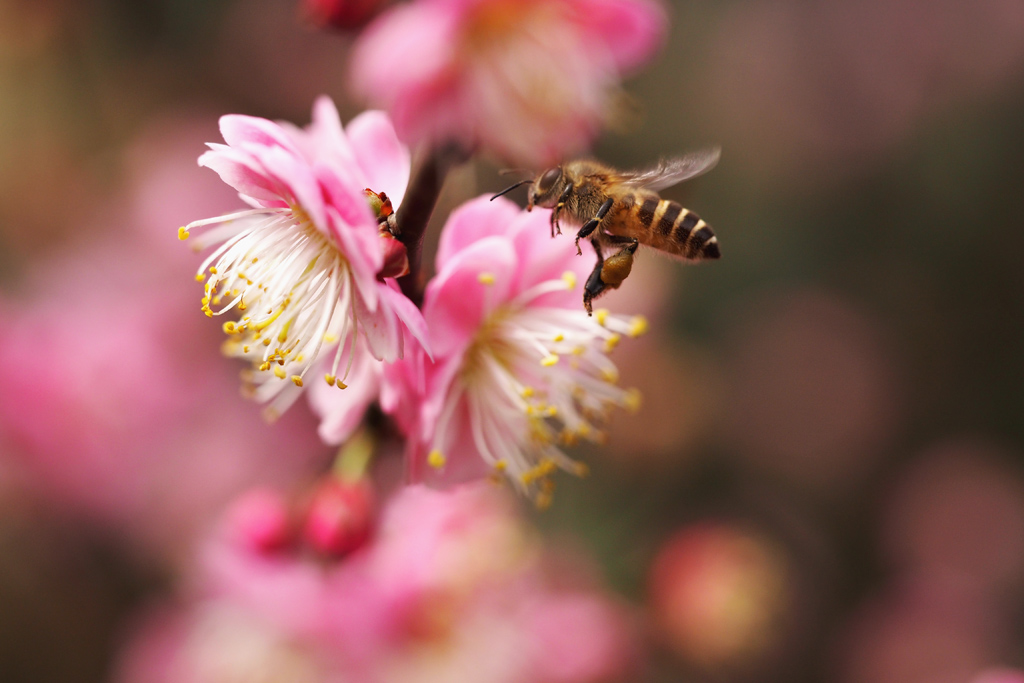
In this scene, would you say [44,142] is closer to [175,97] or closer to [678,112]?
[175,97]

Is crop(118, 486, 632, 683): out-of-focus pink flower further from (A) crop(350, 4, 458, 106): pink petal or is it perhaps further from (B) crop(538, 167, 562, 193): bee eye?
(A) crop(350, 4, 458, 106): pink petal

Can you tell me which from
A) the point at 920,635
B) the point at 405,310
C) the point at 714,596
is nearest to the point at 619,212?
the point at 405,310

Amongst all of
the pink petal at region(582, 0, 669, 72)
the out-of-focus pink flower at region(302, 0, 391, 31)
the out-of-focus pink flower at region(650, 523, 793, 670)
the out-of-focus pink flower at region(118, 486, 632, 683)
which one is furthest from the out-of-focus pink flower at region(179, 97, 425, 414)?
the out-of-focus pink flower at region(650, 523, 793, 670)

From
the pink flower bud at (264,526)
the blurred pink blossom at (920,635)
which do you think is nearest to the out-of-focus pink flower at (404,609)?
the pink flower bud at (264,526)

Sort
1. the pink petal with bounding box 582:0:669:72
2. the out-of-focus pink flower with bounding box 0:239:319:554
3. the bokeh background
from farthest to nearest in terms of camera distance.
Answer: the bokeh background, the out-of-focus pink flower with bounding box 0:239:319:554, the pink petal with bounding box 582:0:669:72

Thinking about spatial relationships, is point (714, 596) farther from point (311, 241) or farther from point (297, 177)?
point (297, 177)

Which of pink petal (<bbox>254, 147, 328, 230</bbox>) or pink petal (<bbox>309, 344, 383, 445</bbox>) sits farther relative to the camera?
pink petal (<bbox>309, 344, 383, 445</bbox>)
